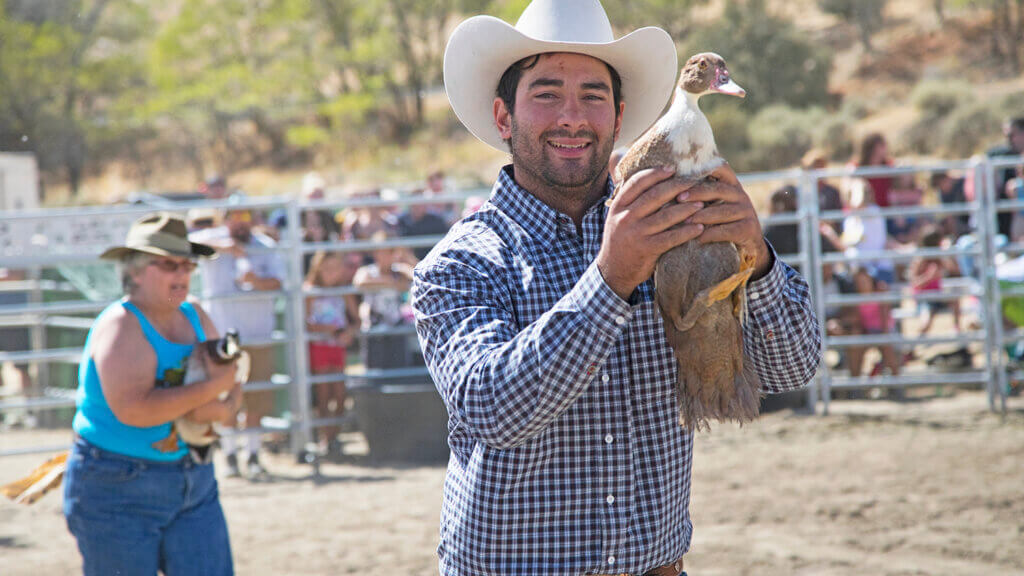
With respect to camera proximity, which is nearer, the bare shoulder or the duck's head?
the duck's head

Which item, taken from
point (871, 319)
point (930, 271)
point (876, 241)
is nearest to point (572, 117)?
point (876, 241)

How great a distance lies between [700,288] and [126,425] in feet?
8.04

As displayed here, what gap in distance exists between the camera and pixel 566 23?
7.20 feet

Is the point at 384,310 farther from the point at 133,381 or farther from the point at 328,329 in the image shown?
the point at 133,381

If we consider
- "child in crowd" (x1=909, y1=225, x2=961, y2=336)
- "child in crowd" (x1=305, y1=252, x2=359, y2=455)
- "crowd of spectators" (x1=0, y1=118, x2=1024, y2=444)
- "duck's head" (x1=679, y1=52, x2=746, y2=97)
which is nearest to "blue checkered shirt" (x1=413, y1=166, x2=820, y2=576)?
"duck's head" (x1=679, y1=52, x2=746, y2=97)

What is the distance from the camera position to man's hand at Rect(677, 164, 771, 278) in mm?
1748

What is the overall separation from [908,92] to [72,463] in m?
33.8

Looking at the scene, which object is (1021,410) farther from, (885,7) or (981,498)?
(885,7)

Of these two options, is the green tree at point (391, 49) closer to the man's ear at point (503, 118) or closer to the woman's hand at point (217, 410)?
the woman's hand at point (217, 410)

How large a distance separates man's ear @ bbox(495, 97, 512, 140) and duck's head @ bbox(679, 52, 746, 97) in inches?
18.4

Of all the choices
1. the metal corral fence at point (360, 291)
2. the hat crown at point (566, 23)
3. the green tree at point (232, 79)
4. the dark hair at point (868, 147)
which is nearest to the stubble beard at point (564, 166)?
the hat crown at point (566, 23)

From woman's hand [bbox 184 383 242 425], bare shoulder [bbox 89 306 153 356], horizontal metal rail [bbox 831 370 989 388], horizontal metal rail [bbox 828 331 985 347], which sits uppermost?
bare shoulder [bbox 89 306 153 356]

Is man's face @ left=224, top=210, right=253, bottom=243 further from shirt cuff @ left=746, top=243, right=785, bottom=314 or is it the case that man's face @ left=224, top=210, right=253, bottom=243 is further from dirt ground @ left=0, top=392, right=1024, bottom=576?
shirt cuff @ left=746, top=243, right=785, bottom=314

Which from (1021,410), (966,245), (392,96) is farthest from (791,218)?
(392,96)
